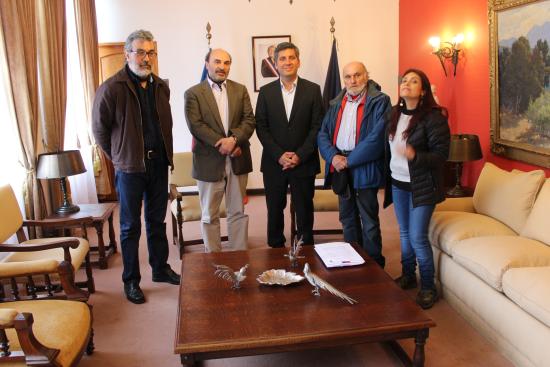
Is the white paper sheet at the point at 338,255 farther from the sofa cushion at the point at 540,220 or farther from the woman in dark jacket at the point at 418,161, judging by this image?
the sofa cushion at the point at 540,220

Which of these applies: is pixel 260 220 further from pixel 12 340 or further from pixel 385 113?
pixel 12 340

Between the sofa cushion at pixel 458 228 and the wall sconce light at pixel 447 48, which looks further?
the wall sconce light at pixel 447 48

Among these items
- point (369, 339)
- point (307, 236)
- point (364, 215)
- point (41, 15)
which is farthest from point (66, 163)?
point (369, 339)

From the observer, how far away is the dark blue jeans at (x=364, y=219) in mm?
3104

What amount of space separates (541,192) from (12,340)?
280cm

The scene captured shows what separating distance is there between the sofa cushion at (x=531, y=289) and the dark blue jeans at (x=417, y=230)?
0.55m

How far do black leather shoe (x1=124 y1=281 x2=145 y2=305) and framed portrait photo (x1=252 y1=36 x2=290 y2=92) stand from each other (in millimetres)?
3428

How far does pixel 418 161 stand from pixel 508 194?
2.68 feet

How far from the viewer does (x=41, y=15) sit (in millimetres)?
3973

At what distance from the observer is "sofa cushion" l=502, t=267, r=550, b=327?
2004 mm

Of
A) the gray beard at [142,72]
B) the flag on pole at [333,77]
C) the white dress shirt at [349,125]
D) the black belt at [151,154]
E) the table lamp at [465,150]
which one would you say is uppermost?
the flag on pole at [333,77]

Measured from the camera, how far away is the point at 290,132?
327 centimetres

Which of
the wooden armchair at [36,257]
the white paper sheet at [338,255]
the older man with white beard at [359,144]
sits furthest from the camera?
the older man with white beard at [359,144]

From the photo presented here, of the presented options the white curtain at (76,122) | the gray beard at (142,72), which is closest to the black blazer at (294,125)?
the gray beard at (142,72)
